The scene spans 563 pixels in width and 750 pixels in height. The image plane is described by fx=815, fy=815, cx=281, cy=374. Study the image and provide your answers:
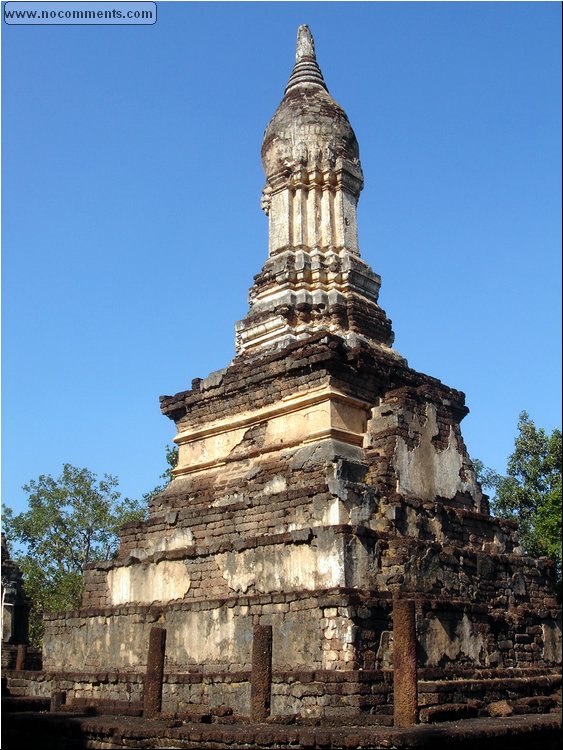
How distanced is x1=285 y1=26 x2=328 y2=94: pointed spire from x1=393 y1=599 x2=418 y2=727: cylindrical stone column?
12545mm

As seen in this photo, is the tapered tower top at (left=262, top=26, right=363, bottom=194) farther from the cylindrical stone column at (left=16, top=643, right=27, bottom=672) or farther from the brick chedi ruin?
the cylindrical stone column at (left=16, top=643, right=27, bottom=672)

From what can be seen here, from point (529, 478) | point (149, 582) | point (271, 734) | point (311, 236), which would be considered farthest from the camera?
point (529, 478)

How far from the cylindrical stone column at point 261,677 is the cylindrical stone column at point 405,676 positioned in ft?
4.69

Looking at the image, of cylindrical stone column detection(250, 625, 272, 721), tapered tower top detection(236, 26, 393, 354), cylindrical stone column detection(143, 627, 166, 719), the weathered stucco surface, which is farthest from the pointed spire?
cylindrical stone column detection(250, 625, 272, 721)

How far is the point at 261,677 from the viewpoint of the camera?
9250mm

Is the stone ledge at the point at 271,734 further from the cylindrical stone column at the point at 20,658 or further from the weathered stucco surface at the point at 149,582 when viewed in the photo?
the cylindrical stone column at the point at 20,658

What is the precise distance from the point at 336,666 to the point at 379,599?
1.04 meters

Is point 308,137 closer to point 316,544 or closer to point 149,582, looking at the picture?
point 316,544

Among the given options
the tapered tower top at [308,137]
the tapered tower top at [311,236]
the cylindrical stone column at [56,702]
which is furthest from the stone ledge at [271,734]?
the tapered tower top at [308,137]

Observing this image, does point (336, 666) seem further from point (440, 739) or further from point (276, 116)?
point (276, 116)

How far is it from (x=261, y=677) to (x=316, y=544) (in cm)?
223

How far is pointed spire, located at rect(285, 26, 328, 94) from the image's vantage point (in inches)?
702

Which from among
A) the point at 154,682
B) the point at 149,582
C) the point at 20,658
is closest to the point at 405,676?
the point at 154,682

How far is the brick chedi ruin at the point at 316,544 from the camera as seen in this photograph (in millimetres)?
10219
